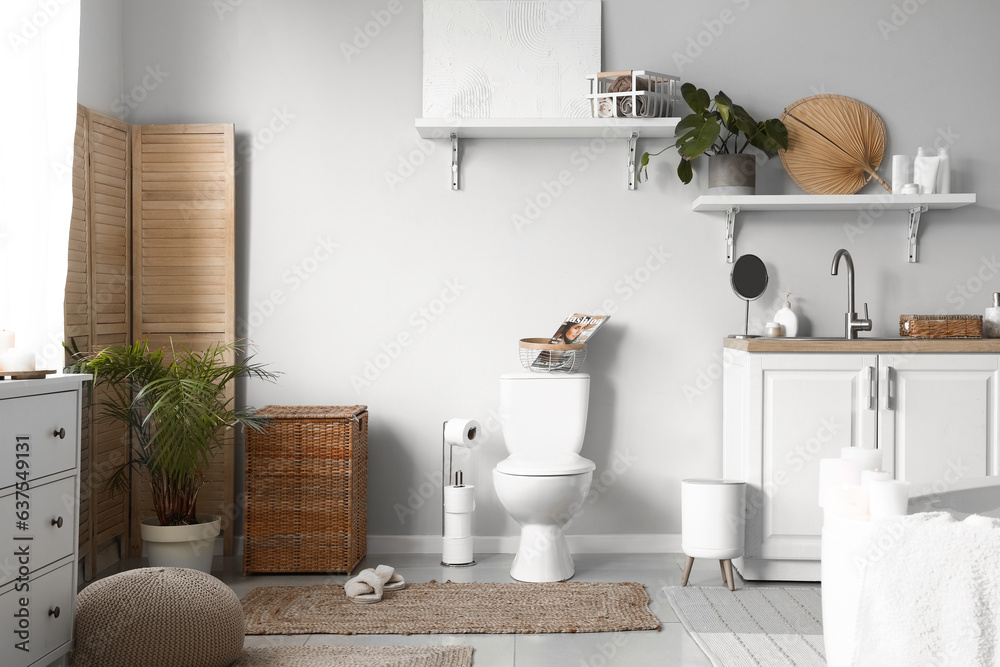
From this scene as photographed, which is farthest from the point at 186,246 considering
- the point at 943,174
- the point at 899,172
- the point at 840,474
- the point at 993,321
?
the point at 993,321

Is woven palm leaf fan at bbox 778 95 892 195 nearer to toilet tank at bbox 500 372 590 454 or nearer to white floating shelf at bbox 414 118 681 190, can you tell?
white floating shelf at bbox 414 118 681 190

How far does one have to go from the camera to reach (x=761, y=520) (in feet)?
9.66

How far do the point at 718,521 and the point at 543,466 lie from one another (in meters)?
0.65

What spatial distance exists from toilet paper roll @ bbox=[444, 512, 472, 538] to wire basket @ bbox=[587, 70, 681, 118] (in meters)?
1.69

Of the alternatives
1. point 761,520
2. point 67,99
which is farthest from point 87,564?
point 761,520

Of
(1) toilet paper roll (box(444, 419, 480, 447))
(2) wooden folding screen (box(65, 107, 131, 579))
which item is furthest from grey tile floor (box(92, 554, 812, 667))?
(1) toilet paper roll (box(444, 419, 480, 447))

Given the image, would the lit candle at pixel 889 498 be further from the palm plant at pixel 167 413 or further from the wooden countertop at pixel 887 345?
the palm plant at pixel 167 413

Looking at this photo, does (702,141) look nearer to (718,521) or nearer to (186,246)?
(718,521)

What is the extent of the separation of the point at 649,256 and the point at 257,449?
1.76 meters

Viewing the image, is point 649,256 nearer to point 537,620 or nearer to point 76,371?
point 537,620

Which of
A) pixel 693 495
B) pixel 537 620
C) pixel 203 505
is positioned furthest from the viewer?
pixel 203 505

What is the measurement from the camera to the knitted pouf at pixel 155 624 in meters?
2.08

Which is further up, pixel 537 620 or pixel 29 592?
pixel 29 592

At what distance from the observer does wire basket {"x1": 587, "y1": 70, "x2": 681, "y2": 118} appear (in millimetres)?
3193
